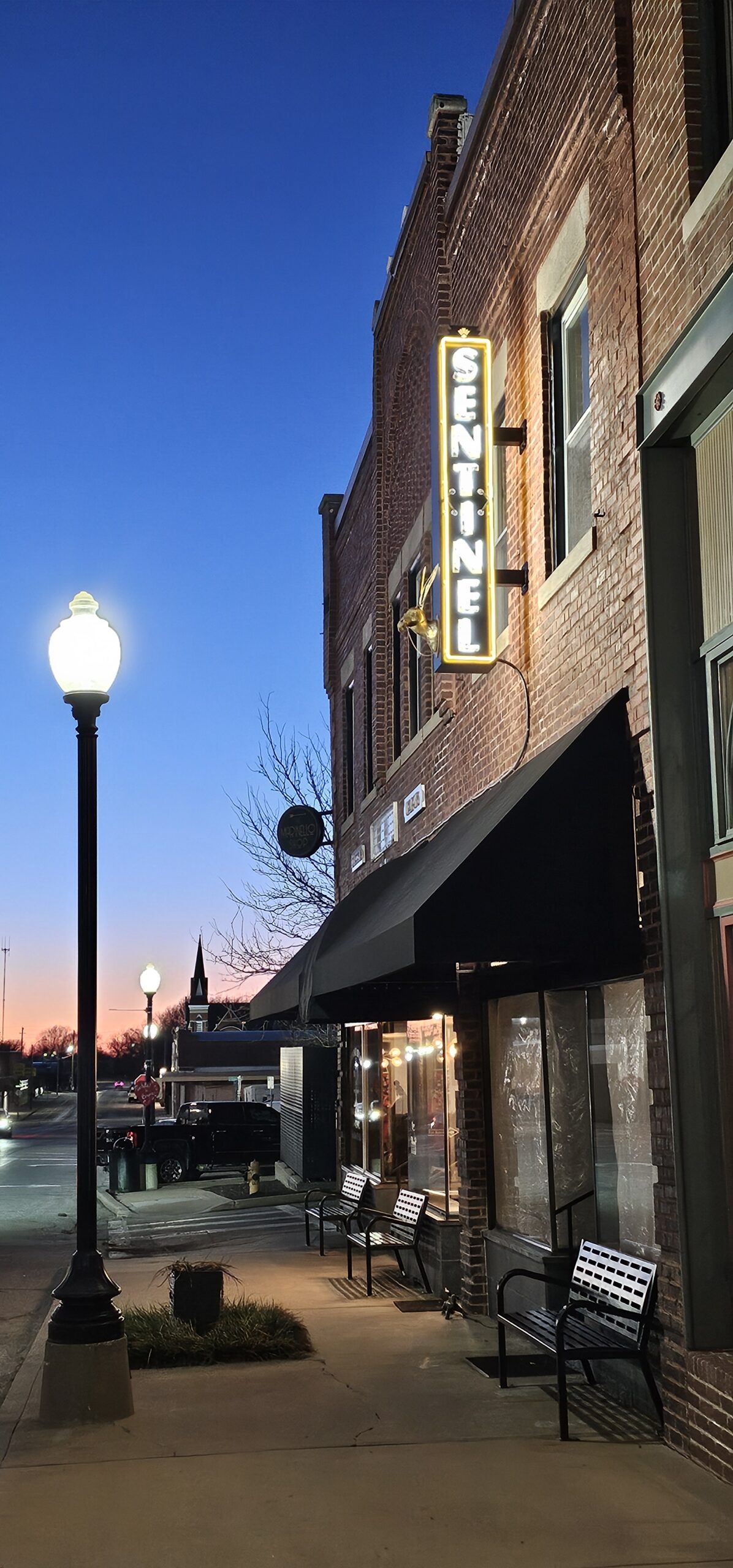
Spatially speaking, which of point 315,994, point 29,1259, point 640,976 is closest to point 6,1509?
point 640,976

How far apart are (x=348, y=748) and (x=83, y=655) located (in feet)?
44.7

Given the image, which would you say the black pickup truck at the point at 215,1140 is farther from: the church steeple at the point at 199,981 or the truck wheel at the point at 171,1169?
the church steeple at the point at 199,981

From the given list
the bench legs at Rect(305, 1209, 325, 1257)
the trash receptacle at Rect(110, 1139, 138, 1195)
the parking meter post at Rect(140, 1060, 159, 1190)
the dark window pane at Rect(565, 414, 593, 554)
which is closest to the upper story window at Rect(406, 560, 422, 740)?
the bench legs at Rect(305, 1209, 325, 1257)

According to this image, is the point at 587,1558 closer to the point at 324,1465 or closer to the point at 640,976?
the point at 324,1465

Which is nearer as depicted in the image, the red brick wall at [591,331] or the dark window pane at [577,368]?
the red brick wall at [591,331]

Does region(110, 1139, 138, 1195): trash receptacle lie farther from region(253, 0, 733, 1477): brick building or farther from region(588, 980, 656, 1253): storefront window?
region(588, 980, 656, 1253): storefront window

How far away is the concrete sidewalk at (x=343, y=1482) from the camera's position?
581 centimetres

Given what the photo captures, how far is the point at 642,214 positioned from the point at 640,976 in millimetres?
4386

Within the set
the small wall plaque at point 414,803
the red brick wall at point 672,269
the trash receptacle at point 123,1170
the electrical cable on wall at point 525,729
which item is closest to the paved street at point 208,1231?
the trash receptacle at point 123,1170

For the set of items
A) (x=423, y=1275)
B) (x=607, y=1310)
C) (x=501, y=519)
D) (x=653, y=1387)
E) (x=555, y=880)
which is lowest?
(x=423, y=1275)

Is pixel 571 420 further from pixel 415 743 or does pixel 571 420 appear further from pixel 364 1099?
pixel 364 1099

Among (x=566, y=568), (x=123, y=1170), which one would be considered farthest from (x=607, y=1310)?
(x=123, y=1170)

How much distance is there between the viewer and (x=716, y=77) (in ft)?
24.8

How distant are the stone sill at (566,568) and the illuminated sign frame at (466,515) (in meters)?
0.56
